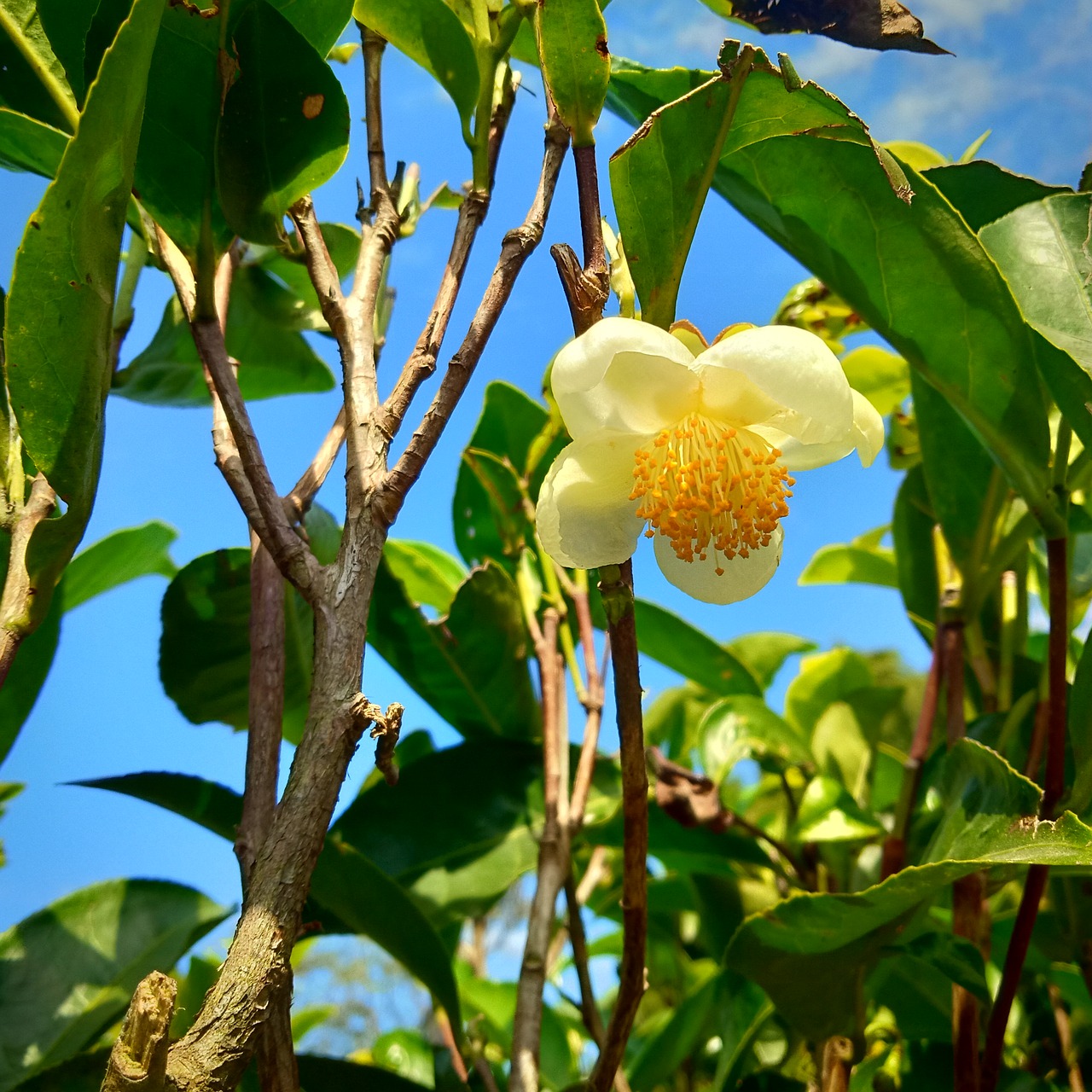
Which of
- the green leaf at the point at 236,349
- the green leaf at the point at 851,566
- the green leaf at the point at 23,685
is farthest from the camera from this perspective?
the green leaf at the point at 851,566

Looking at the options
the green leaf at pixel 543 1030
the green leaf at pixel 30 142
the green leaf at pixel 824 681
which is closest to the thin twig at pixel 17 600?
the green leaf at pixel 30 142

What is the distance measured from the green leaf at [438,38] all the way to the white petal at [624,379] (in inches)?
10.5

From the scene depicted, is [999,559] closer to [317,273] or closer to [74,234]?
[317,273]

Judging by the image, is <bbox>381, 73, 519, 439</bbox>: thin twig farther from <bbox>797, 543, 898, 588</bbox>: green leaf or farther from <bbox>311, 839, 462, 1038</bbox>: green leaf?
<bbox>797, 543, 898, 588</bbox>: green leaf

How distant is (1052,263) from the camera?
816mm

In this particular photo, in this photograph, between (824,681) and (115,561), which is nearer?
(115,561)

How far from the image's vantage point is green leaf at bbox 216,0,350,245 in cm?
68

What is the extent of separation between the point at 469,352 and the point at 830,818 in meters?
0.75

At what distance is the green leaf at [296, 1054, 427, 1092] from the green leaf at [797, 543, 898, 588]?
1008 mm

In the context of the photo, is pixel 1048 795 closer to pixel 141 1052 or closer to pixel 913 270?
pixel 913 270

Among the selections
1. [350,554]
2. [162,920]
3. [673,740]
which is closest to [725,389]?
[350,554]

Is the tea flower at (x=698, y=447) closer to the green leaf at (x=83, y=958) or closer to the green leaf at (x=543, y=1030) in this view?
the green leaf at (x=83, y=958)

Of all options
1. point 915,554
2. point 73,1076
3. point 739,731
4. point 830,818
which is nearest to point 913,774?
point 830,818

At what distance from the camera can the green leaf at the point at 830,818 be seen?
1087mm
